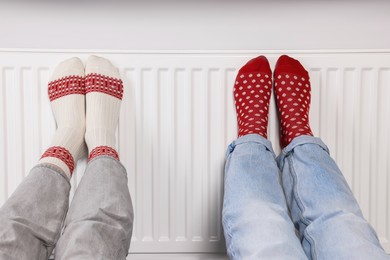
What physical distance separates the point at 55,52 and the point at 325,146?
0.59 m

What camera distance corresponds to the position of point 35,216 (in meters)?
0.80

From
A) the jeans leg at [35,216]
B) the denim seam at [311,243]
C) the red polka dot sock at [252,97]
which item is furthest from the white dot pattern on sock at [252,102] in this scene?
the jeans leg at [35,216]

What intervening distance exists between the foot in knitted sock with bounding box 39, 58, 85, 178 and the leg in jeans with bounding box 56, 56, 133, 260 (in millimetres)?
19

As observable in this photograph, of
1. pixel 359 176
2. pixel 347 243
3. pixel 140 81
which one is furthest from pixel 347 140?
pixel 140 81

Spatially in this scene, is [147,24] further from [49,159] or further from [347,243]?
[347,243]

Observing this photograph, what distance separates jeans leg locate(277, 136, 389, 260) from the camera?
2.61 ft

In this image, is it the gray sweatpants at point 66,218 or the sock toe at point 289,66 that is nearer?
the gray sweatpants at point 66,218

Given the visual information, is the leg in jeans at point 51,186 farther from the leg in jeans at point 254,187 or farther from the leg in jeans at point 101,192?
the leg in jeans at point 254,187

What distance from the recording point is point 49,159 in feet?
3.12

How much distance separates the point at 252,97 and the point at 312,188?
237 millimetres

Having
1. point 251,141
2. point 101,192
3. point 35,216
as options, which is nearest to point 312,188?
point 251,141

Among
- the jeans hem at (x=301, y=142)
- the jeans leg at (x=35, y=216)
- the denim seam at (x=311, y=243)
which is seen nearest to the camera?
the jeans leg at (x=35, y=216)

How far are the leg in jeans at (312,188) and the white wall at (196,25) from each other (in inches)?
3.5

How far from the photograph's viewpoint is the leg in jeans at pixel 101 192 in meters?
0.76
